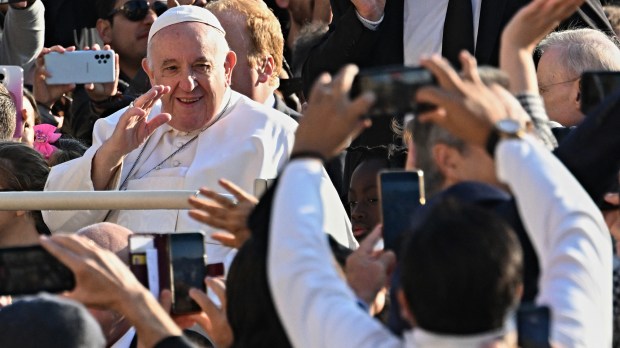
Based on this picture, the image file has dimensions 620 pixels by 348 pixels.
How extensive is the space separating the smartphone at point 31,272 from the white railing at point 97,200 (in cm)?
144

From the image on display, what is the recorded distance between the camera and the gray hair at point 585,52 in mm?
5535

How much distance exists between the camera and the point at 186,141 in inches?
245

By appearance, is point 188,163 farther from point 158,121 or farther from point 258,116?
point 158,121

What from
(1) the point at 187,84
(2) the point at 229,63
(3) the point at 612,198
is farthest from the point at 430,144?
(2) the point at 229,63

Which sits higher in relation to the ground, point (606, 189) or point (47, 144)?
point (606, 189)

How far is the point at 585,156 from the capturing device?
3.47 meters

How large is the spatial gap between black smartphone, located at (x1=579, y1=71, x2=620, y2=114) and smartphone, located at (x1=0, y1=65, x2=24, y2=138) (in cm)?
415

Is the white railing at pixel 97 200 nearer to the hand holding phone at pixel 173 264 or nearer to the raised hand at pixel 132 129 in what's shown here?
the raised hand at pixel 132 129

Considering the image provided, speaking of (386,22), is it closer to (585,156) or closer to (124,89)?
(124,89)

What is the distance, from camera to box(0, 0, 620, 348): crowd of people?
9.24ft

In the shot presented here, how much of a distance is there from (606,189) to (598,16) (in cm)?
375

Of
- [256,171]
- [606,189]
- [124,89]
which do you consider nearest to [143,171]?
[256,171]

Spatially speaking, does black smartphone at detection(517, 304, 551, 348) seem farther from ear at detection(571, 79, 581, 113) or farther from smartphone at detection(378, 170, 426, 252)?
ear at detection(571, 79, 581, 113)

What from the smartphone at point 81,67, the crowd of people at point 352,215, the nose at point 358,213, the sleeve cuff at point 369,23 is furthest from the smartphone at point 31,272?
the smartphone at point 81,67
